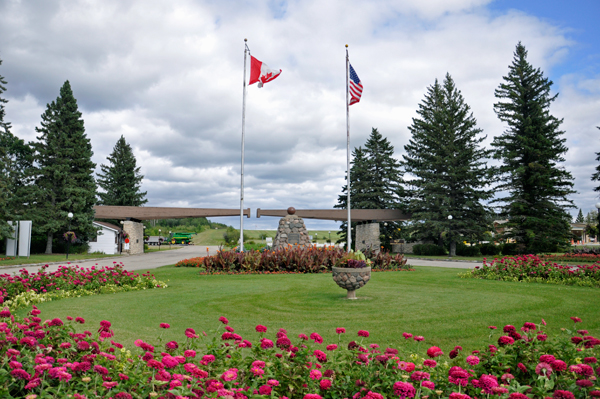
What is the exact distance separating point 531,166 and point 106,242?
118 ft

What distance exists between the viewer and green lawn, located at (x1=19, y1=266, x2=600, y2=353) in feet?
19.0

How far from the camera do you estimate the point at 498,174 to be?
3073cm

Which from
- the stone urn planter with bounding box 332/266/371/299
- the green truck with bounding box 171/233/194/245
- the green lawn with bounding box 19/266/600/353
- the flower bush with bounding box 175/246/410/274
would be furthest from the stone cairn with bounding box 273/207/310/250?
the green truck with bounding box 171/233/194/245

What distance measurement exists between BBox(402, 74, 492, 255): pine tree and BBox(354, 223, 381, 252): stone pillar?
130 inches

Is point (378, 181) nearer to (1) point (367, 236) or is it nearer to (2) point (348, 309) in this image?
(1) point (367, 236)

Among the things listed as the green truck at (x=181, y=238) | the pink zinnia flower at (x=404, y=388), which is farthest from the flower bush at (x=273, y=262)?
the green truck at (x=181, y=238)

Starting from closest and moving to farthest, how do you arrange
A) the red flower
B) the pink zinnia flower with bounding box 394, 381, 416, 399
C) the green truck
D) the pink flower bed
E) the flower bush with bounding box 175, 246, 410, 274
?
the red flower → the pink zinnia flower with bounding box 394, 381, 416, 399 → the pink flower bed → the flower bush with bounding box 175, 246, 410, 274 → the green truck

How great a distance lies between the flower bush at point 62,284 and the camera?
8.53 m

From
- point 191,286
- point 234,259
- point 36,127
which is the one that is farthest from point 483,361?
point 36,127

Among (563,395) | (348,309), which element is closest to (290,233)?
(348,309)

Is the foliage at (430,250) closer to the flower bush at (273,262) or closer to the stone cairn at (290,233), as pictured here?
the stone cairn at (290,233)

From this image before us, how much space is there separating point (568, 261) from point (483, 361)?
23294mm

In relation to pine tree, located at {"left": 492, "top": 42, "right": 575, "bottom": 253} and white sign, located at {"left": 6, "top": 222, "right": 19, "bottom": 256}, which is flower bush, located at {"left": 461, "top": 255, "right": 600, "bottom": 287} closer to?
pine tree, located at {"left": 492, "top": 42, "right": 575, "bottom": 253}

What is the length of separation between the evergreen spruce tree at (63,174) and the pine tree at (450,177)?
26.3m
